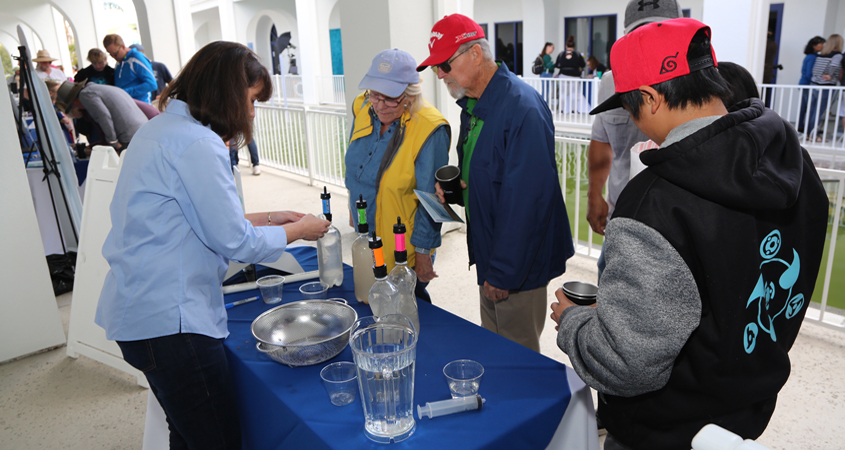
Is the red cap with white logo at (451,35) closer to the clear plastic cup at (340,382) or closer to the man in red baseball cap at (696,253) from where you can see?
the man in red baseball cap at (696,253)

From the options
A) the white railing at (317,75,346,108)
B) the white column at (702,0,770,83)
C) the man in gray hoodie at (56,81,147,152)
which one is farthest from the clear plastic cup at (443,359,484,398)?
the white railing at (317,75,346,108)

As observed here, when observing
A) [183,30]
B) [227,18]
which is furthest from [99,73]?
[227,18]

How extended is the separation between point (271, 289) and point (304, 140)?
20.2ft

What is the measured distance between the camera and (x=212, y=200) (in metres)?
1.49

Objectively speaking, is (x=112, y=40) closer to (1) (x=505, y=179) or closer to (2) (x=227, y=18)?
(1) (x=505, y=179)

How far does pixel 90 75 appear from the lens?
645 cm

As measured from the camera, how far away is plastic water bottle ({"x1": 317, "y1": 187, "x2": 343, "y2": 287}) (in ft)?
6.71

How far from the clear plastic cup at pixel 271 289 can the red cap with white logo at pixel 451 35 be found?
1.08 meters

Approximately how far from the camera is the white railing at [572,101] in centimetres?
1045

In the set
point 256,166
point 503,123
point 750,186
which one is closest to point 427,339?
point 503,123

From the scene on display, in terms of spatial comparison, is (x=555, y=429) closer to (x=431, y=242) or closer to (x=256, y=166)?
(x=431, y=242)

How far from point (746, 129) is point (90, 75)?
7404 millimetres

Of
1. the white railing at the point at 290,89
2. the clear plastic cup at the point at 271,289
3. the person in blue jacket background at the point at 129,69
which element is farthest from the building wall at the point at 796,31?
the white railing at the point at 290,89

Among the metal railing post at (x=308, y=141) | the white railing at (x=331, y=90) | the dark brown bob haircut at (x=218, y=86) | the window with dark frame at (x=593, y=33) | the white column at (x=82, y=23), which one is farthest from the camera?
the white railing at (x=331, y=90)
